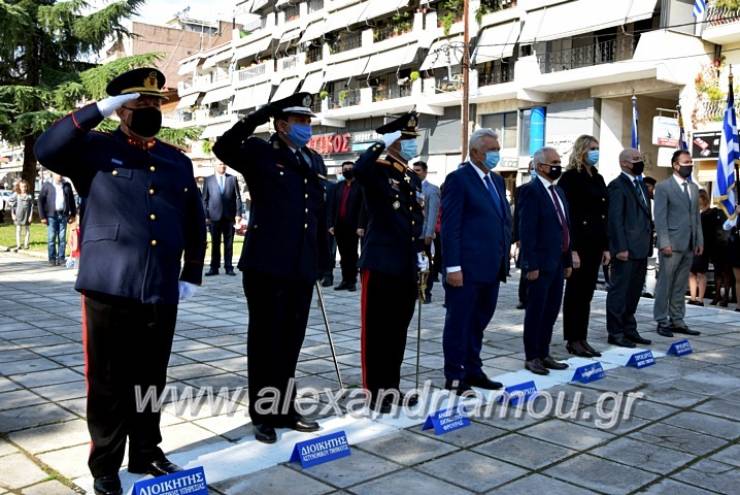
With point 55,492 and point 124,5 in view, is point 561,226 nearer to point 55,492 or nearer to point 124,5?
point 55,492

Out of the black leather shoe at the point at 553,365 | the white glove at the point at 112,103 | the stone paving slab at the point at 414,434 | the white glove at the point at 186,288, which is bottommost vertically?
the stone paving slab at the point at 414,434

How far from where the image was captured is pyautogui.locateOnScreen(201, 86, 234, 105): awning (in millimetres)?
54188

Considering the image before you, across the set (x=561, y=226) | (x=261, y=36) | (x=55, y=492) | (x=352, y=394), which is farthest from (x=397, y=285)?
(x=261, y=36)

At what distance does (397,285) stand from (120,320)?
6.88 feet

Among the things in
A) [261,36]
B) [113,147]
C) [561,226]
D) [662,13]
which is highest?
[261,36]

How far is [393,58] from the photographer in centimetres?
3628

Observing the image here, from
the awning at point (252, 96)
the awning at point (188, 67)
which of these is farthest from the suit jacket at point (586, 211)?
the awning at point (188, 67)

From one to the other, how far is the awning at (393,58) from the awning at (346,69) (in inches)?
26.8

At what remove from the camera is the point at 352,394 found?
18.4 feet

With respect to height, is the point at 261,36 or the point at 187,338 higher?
the point at 261,36

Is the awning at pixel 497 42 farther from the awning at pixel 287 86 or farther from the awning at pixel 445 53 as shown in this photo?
the awning at pixel 287 86

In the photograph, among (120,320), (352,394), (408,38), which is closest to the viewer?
(120,320)

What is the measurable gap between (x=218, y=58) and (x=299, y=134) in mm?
55281

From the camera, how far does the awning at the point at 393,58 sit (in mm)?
35031
